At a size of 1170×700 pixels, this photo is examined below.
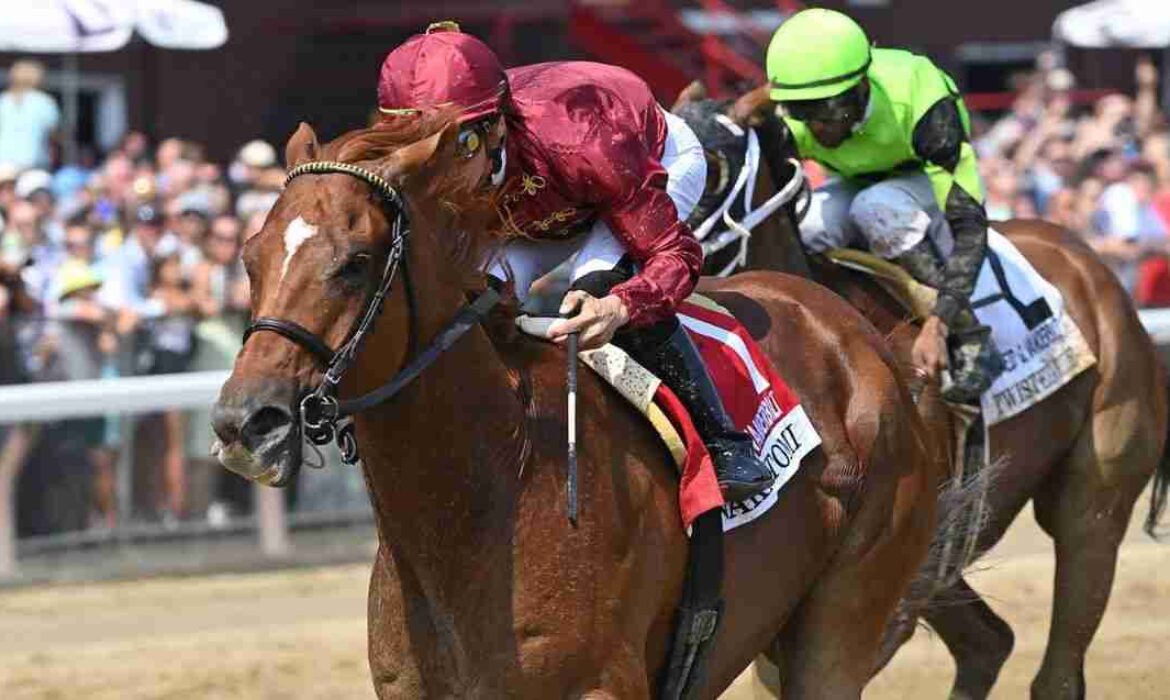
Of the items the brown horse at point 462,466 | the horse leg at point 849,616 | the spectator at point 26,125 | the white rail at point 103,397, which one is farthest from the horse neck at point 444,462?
the spectator at point 26,125

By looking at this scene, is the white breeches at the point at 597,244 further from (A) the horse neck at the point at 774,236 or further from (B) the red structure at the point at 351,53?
(B) the red structure at the point at 351,53

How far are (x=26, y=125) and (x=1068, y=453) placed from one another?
7.61 metres

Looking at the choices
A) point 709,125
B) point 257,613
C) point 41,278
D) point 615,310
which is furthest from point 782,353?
point 41,278

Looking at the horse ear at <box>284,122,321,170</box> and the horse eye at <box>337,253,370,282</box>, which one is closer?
the horse eye at <box>337,253,370,282</box>

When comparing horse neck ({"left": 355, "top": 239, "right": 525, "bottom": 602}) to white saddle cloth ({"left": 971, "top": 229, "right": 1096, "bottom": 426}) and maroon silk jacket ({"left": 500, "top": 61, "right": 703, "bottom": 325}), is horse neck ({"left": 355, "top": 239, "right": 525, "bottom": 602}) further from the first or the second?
white saddle cloth ({"left": 971, "top": 229, "right": 1096, "bottom": 426})

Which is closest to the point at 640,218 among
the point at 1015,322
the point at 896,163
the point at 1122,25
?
the point at 896,163

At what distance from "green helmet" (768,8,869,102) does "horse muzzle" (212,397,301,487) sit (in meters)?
2.74

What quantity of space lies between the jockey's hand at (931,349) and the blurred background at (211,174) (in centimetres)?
128

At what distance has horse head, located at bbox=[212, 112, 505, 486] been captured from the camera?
349 cm

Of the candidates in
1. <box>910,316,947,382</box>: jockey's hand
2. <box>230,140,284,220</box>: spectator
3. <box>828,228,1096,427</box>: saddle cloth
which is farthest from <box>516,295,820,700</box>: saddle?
<box>230,140,284,220</box>: spectator

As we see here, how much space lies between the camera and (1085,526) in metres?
6.49

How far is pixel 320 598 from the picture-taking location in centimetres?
902

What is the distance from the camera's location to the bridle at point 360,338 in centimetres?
356

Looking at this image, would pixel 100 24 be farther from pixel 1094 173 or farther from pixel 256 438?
pixel 256 438
